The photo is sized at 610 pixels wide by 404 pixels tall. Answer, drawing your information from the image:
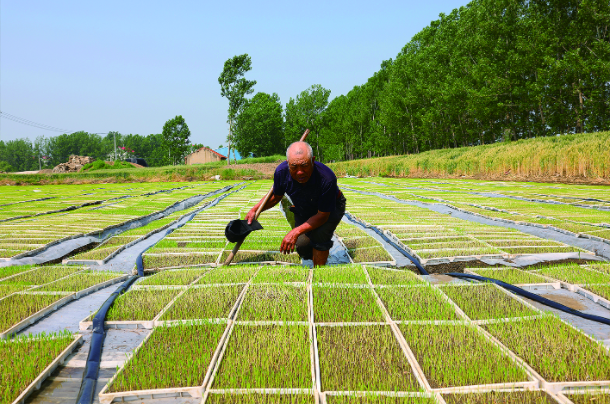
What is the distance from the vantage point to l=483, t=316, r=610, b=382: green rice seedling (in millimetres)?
1470

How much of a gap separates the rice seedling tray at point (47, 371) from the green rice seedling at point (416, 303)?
1819 millimetres

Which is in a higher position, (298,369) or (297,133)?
(297,133)

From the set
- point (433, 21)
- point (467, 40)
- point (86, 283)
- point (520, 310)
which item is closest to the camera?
point (520, 310)

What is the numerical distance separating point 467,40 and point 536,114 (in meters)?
8.42

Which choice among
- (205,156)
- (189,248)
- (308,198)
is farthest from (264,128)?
(308,198)

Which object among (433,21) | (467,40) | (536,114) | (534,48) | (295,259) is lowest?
(295,259)

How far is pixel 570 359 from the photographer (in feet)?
5.12

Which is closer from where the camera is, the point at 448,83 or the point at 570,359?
the point at 570,359

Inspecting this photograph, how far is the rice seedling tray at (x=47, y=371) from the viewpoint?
4.53ft

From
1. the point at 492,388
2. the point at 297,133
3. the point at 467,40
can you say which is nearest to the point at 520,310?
the point at 492,388

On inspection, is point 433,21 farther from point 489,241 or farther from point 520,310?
point 520,310

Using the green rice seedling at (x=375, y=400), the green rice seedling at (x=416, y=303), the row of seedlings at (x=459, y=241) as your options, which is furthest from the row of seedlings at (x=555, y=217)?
the green rice seedling at (x=375, y=400)

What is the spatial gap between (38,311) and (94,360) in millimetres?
847

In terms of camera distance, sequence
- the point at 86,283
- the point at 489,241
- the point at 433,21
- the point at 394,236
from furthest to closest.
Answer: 1. the point at 433,21
2. the point at 394,236
3. the point at 489,241
4. the point at 86,283
